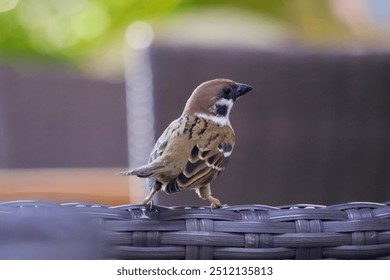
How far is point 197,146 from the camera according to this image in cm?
72

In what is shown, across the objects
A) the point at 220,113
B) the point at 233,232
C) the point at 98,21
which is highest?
the point at 98,21

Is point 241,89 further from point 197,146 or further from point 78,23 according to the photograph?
point 78,23

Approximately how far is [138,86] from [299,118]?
18cm

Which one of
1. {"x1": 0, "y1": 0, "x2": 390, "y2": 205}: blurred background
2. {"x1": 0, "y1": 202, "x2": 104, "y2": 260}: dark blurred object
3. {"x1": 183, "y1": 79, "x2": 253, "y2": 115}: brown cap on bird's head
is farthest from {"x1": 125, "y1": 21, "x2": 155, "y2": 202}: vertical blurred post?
{"x1": 0, "y1": 202, "x2": 104, "y2": 260}: dark blurred object

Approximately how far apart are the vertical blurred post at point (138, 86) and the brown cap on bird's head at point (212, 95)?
0.11 meters

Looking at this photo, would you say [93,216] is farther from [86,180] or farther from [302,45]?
[302,45]

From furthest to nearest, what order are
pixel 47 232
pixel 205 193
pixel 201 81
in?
pixel 201 81
pixel 205 193
pixel 47 232

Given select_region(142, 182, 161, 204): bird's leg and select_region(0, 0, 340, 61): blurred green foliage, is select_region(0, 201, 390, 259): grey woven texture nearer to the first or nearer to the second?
select_region(142, 182, 161, 204): bird's leg

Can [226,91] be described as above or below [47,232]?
above

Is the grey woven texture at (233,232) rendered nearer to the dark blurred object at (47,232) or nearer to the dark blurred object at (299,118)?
the dark blurred object at (47,232)

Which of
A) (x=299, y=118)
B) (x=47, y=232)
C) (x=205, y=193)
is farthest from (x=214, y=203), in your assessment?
(x=299, y=118)

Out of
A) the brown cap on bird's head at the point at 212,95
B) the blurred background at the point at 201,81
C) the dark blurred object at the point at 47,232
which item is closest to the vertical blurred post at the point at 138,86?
the blurred background at the point at 201,81

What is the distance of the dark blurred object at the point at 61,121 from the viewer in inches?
36.0

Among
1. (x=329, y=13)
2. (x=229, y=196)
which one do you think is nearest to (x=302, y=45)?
(x=329, y=13)
